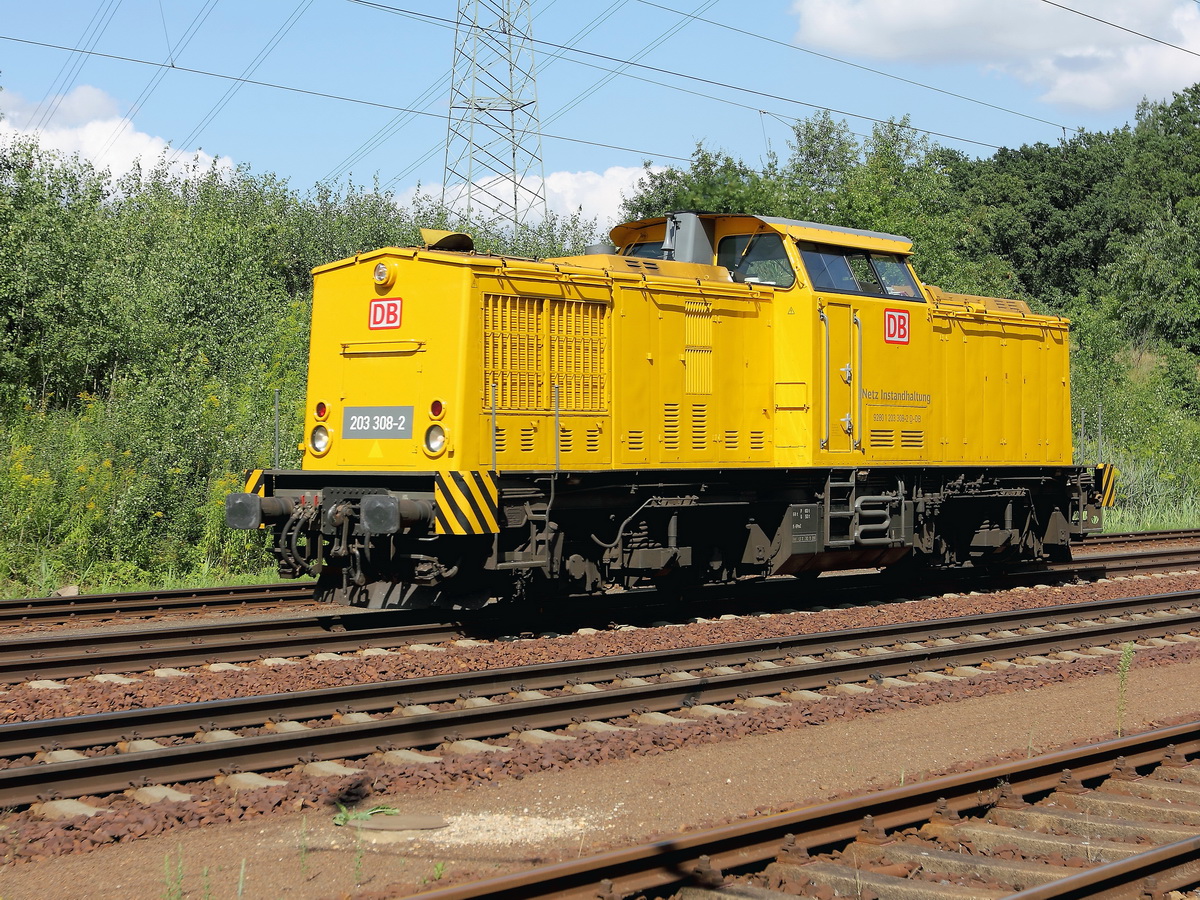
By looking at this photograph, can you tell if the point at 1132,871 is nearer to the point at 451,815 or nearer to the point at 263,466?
the point at 451,815

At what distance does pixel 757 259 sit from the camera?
12375mm

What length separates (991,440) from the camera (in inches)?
Answer: 561

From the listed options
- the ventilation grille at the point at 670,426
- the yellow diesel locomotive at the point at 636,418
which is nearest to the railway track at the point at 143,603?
the yellow diesel locomotive at the point at 636,418

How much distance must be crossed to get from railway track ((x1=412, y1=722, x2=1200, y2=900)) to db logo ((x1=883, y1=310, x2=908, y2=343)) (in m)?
7.30

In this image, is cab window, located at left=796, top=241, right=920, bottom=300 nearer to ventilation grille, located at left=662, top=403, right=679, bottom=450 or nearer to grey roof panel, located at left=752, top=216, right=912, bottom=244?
grey roof panel, located at left=752, top=216, right=912, bottom=244

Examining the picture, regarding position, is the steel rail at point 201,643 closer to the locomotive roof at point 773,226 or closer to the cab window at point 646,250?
the cab window at point 646,250

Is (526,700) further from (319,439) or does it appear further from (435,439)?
(319,439)

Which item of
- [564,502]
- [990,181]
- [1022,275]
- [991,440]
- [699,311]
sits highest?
[990,181]

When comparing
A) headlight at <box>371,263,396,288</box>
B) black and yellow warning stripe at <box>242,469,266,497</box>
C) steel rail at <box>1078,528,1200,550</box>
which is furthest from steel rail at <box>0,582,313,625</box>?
steel rail at <box>1078,528,1200,550</box>

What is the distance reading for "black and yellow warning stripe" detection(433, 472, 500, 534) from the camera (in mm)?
9578

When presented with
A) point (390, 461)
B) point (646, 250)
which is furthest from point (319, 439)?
point (646, 250)

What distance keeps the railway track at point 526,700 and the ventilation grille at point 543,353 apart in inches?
108

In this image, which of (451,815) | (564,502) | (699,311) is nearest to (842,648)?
(564,502)

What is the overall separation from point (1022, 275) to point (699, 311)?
190 feet
